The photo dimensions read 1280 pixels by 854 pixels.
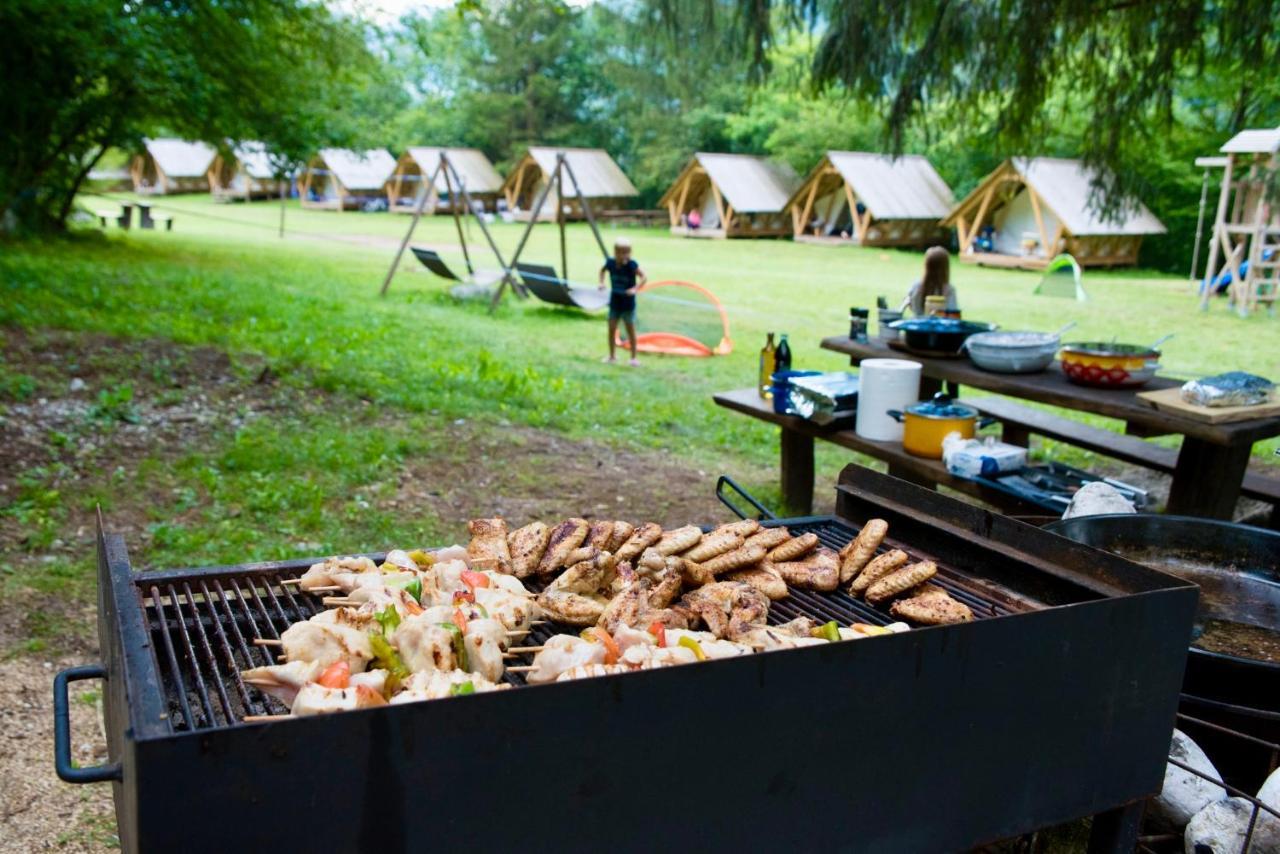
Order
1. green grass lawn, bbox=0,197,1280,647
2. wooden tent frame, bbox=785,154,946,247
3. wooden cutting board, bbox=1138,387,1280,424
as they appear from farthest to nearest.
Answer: wooden tent frame, bbox=785,154,946,247, green grass lawn, bbox=0,197,1280,647, wooden cutting board, bbox=1138,387,1280,424

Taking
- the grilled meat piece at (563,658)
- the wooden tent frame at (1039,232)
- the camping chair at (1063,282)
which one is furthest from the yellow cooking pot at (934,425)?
the wooden tent frame at (1039,232)

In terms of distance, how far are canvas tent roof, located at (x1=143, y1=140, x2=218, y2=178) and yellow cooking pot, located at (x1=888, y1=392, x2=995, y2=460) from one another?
163 ft

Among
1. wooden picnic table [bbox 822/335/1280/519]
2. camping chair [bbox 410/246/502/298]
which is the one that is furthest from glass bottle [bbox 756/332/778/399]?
camping chair [bbox 410/246/502/298]

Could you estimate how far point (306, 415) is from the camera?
790cm

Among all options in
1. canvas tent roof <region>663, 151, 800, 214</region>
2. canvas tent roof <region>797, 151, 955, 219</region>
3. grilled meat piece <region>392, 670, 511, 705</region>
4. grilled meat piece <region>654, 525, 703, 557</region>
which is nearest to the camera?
grilled meat piece <region>392, 670, 511, 705</region>

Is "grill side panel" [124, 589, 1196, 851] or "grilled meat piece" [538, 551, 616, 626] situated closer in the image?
"grill side panel" [124, 589, 1196, 851]

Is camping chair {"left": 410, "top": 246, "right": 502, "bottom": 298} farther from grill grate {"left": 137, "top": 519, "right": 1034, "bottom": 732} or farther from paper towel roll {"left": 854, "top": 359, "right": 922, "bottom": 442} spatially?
grill grate {"left": 137, "top": 519, "right": 1034, "bottom": 732}

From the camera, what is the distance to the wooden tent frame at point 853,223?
2947cm

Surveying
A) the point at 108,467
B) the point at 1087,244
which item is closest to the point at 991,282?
the point at 1087,244

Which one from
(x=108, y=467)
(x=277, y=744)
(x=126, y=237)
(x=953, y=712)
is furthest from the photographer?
(x=126, y=237)

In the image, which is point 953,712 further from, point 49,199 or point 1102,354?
point 49,199

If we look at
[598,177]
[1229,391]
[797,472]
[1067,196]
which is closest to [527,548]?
[1229,391]

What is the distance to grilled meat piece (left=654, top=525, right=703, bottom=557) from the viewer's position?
298 centimetres

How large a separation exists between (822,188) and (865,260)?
18.2ft
